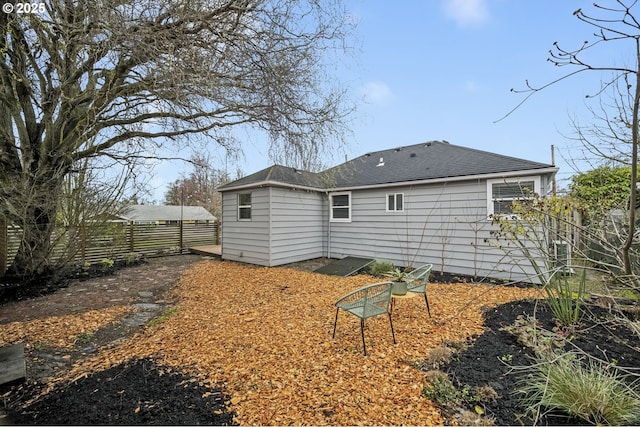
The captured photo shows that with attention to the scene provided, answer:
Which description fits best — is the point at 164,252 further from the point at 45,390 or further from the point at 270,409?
the point at 270,409

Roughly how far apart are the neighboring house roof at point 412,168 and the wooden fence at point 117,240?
11.2ft

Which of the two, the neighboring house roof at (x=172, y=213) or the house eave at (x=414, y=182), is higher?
the house eave at (x=414, y=182)

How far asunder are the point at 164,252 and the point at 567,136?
40.4 ft

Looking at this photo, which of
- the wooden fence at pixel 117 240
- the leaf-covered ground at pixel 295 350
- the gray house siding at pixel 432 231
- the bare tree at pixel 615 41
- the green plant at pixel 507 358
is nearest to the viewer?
the bare tree at pixel 615 41

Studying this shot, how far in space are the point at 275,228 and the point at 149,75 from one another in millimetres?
5332

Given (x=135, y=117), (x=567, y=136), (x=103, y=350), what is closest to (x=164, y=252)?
(x=135, y=117)

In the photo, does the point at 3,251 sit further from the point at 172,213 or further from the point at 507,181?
the point at 172,213

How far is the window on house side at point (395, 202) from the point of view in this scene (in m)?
8.27

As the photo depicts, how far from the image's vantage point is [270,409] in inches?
90.3

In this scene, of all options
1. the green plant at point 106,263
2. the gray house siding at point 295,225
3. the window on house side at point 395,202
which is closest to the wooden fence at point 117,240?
the green plant at point 106,263

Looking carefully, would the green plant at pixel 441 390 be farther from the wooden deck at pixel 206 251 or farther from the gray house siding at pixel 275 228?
the wooden deck at pixel 206 251

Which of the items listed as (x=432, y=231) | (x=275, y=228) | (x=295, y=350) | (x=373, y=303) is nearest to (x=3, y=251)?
(x=275, y=228)

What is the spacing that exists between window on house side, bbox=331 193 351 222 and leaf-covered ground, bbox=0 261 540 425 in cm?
Result: 413

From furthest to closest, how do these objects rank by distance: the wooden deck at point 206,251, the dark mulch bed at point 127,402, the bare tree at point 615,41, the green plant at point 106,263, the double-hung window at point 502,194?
the wooden deck at point 206,251, the green plant at point 106,263, the double-hung window at point 502,194, the dark mulch bed at point 127,402, the bare tree at point 615,41
